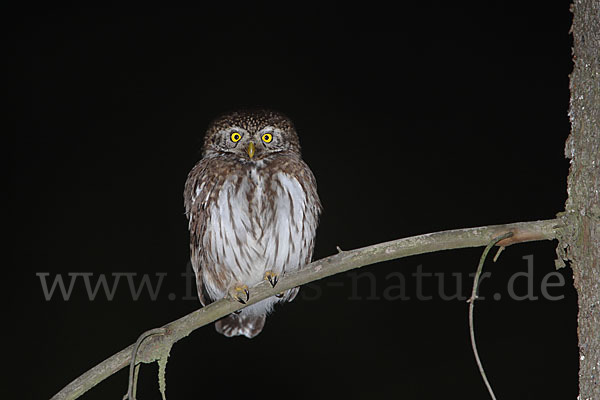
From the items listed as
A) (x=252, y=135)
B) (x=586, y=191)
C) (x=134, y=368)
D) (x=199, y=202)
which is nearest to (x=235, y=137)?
(x=252, y=135)

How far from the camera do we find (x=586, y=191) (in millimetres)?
1563

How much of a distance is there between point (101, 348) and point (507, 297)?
2.71 metres

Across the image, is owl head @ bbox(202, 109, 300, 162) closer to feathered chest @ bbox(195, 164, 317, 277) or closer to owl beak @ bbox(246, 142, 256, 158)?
owl beak @ bbox(246, 142, 256, 158)

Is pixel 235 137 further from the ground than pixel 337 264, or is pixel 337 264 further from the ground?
pixel 235 137

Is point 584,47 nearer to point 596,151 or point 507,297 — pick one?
point 596,151

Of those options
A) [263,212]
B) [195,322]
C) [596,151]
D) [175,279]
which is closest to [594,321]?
[596,151]

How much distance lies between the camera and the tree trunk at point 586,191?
150cm

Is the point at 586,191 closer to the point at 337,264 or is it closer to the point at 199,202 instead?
the point at 337,264

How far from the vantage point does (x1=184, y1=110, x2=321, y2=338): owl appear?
2.57m

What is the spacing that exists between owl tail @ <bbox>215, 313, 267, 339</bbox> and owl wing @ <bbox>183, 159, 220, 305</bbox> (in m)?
0.26

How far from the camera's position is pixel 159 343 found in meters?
1.93

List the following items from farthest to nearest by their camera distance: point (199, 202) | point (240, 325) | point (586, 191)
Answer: point (240, 325) < point (199, 202) < point (586, 191)

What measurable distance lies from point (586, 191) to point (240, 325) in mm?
1818

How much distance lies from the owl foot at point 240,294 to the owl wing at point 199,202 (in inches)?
13.9
